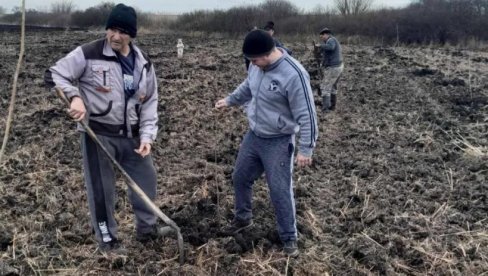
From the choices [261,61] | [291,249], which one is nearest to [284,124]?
[261,61]

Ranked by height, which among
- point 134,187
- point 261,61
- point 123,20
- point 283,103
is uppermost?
point 123,20

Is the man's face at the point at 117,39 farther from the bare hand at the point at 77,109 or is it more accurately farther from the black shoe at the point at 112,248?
the black shoe at the point at 112,248

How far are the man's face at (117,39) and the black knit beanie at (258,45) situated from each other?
33.4 inches

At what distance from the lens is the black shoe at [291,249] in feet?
13.6

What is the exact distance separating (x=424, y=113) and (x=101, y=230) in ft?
23.6

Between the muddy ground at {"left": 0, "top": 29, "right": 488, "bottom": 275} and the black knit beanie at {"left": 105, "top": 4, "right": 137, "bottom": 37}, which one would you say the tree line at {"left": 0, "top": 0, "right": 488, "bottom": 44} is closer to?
the muddy ground at {"left": 0, "top": 29, "right": 488, "bottom": 275}

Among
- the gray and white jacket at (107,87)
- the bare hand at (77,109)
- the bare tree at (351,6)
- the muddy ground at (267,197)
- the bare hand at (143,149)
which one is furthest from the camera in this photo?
the bare tree at (351,6)

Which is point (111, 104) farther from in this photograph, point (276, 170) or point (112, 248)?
point (276, 170)

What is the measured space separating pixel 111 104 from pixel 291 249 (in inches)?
71.3

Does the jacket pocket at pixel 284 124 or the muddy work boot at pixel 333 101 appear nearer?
the jacket pocket at pixel 284 124

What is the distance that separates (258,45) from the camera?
372 cm

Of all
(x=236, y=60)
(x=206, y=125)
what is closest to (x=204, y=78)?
(x=206, y=125)

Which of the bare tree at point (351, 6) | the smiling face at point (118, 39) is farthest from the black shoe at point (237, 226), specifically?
the bare tree at point (351, 6)

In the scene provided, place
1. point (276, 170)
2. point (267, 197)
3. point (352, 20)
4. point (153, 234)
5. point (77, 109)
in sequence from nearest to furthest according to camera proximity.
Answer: point (77, 109) → point (276, 170) → point (153, 234) → point (267, 197) → point (352, 20)
